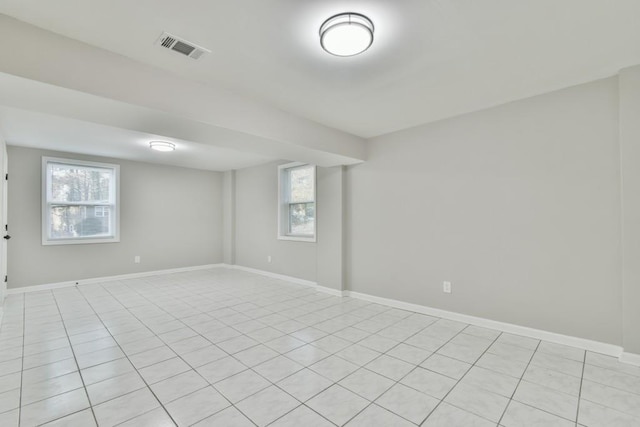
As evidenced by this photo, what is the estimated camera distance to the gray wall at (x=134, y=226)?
4.77 metres

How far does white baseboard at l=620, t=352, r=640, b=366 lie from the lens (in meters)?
2.38

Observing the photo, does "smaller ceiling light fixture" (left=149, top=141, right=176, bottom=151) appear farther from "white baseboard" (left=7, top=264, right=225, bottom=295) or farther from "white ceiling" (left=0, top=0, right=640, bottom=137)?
"white baseboard" (left=7, top=264, right=225, bottom=295)

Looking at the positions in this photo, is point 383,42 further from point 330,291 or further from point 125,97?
point 330,291

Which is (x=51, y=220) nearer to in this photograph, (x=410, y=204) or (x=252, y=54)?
(x=252, y=54)

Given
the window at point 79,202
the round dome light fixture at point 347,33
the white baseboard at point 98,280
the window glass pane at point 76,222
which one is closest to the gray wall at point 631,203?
the round dome light fixture at point 347,33

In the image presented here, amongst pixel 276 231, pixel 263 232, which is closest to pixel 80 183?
pixel 263 232

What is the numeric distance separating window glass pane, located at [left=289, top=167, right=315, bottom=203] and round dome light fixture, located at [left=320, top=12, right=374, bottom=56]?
3.49m

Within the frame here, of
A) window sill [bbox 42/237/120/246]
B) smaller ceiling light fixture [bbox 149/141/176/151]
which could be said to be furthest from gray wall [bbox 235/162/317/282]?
window sill [bbox 42/237/120/246]

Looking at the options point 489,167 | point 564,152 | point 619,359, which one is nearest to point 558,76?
point 564,152

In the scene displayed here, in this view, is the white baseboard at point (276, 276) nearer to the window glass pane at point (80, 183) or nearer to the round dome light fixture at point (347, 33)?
the window glass pane at point (80, 183)

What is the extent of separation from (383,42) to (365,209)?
104 inches

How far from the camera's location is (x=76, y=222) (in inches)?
211

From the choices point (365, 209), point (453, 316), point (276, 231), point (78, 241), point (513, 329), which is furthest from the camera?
point (276, 231)

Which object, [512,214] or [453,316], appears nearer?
[512,214]
